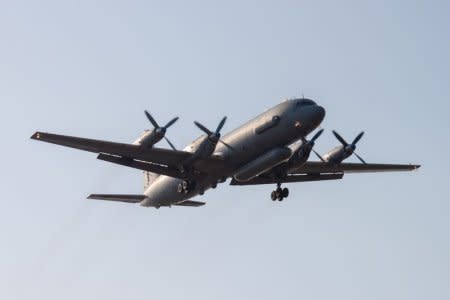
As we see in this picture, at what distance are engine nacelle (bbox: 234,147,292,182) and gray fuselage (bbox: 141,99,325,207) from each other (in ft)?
1.42

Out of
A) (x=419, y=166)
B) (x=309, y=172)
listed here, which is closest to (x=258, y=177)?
(x=309, y=172)

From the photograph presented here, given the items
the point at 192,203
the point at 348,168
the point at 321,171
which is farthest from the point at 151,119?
the point at 348,168

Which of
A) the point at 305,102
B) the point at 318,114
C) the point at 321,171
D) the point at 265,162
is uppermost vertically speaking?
the point at 305,102

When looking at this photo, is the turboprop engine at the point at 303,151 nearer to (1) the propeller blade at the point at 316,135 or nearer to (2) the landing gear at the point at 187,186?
(1) the propeller blade at the point at 316,135

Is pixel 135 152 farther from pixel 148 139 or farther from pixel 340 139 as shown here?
pixel 340 139

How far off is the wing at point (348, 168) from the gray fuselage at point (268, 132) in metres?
7.24

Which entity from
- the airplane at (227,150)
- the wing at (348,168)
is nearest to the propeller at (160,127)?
the airplane at (227,150)

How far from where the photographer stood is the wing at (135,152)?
56.9m

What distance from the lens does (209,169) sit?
60.9 m

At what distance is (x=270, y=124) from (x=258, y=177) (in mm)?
7837

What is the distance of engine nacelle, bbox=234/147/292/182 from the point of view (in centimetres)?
5831

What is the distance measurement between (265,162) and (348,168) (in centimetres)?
1242

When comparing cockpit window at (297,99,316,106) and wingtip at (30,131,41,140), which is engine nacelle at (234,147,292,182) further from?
wingtip at (30,131,41,140)

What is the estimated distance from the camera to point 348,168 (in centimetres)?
6875
